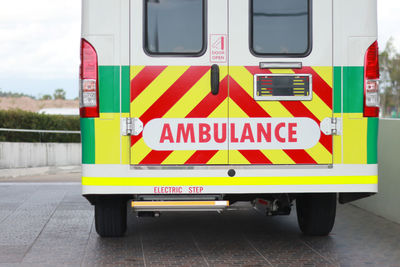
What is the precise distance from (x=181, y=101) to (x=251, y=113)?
1.95ft

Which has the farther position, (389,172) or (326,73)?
(389,172)

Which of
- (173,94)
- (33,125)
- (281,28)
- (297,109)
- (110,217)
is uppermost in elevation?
(281,28)

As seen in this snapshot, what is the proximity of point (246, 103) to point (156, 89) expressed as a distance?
0.76 m

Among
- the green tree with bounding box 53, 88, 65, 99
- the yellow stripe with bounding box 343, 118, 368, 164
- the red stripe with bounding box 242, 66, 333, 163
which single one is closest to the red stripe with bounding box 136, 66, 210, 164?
the red stripe with bounding box 242, 66, 333, 163

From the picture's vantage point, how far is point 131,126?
5.70 meters

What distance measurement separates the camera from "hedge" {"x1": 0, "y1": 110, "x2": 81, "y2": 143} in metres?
18.9

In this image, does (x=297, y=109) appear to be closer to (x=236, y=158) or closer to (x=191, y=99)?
(x=236, y=158)

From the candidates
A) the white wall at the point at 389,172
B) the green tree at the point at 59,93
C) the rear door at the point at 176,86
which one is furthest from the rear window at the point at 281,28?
the green tree at the point at 59,93

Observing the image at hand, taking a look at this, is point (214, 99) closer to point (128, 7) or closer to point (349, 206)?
point (128, 7)

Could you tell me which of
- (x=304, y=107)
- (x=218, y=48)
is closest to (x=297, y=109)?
(x=304, y=107)

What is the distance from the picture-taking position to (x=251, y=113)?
18.9 ft

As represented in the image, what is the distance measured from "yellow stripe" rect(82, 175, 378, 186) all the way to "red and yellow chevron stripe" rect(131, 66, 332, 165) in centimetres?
14

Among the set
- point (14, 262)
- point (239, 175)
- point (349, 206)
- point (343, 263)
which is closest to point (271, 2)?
point (239, 175)

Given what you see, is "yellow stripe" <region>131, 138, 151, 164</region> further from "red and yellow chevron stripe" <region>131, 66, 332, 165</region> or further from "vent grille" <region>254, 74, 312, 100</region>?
"vent grille" <region>254, 74, 312, 100</region>
